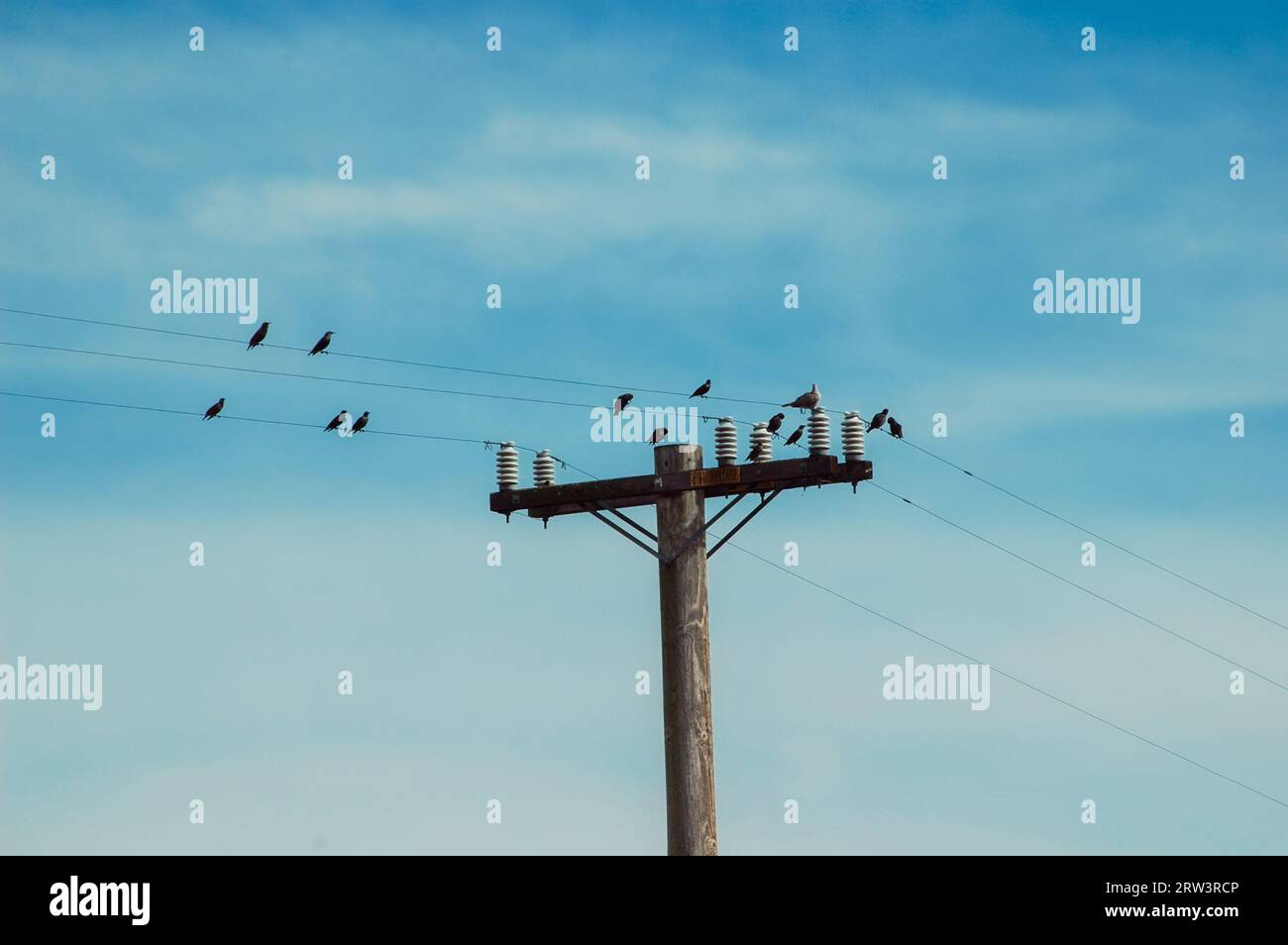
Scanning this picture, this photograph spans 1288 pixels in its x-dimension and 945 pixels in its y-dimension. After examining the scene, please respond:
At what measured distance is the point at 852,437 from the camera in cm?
2872

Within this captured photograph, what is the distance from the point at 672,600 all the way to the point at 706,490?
1652 millimetres

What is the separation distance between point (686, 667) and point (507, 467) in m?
4.38

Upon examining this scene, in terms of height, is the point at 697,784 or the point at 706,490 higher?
the point at 706,490

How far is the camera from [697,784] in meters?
28.2

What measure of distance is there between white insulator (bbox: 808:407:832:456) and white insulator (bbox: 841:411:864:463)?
8.5 inches

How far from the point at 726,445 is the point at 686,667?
10.4ft

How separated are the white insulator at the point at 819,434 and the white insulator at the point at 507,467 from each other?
4607mm

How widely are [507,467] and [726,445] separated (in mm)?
3485

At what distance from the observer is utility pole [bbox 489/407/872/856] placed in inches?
1110

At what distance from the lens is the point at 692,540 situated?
29.0 metres
